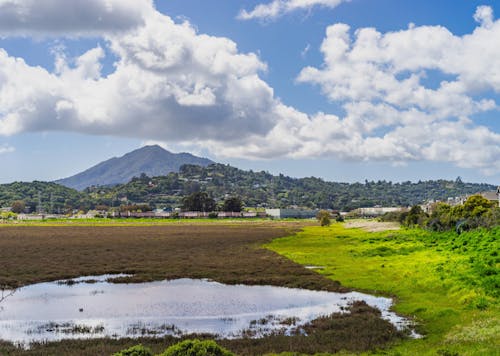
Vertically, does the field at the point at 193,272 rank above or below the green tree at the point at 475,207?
below

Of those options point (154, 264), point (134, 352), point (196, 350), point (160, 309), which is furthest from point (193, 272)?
point (196, 350)

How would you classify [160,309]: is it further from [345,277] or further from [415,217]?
[415,217]

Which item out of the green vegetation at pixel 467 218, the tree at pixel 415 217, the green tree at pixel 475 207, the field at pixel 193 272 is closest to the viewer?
the field at pixel 193 272

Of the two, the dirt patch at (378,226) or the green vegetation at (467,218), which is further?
the dirt patch at (378,226)

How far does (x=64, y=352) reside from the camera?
18.7 m

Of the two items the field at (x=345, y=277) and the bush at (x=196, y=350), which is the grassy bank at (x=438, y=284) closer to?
the field at (x=345, y=277)

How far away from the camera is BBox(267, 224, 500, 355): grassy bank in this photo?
1853cm

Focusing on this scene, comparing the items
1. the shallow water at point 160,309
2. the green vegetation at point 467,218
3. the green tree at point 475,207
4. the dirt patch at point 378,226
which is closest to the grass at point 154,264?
the shallow water at point 160,309

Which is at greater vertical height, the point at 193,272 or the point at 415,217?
the point at 415,217

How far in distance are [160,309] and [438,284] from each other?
16.3 meters

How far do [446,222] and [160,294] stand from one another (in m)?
51.6

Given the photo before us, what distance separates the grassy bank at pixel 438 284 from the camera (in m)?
18.5

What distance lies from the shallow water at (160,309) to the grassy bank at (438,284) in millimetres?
1864

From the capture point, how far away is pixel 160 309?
27719mm
